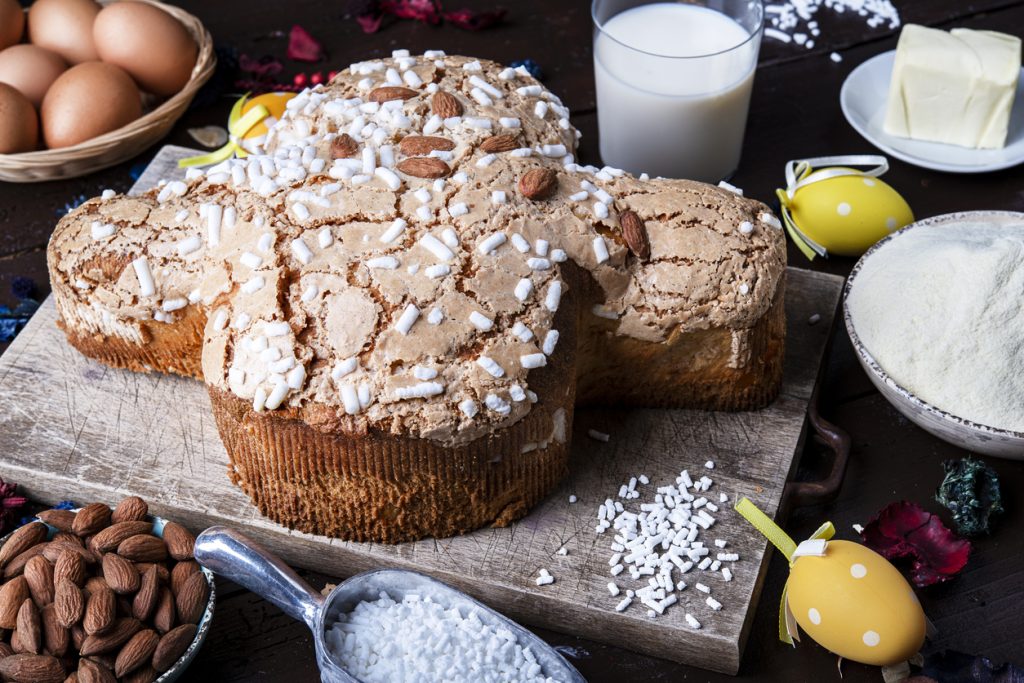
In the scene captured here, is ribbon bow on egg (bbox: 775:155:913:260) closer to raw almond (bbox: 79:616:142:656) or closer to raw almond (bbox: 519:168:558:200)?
raw almond (bbox: 519:168:558:200)

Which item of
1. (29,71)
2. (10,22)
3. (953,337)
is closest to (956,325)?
(953,337)

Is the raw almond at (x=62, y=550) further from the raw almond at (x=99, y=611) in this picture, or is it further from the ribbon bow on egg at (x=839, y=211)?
the ribbon bow on egg at (x=839, y=211)

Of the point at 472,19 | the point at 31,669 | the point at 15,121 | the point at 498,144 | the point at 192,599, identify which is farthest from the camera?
the point at 472,19

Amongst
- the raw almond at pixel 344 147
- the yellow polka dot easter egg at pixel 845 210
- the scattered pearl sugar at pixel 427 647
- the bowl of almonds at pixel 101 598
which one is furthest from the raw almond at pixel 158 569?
the yellow polka dot easter egg at pixel 845 210

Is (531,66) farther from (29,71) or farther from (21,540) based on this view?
(21,540)

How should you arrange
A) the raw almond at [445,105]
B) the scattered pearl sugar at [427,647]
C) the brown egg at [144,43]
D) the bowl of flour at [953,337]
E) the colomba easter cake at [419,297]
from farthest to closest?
the brown egg at [144,43] < the raw almond at [445,105] < the bowl of flour at [953,337] < the colomba easter cake at [419,297] < the scattered pearl sugar at [427,647]

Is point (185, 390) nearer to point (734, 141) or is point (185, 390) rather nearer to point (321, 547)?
point (321, 547)

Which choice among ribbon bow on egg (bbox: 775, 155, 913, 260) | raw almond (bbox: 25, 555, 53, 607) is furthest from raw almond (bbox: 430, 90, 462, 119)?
raw almond (bbox: 25, 555, 53, 607)
